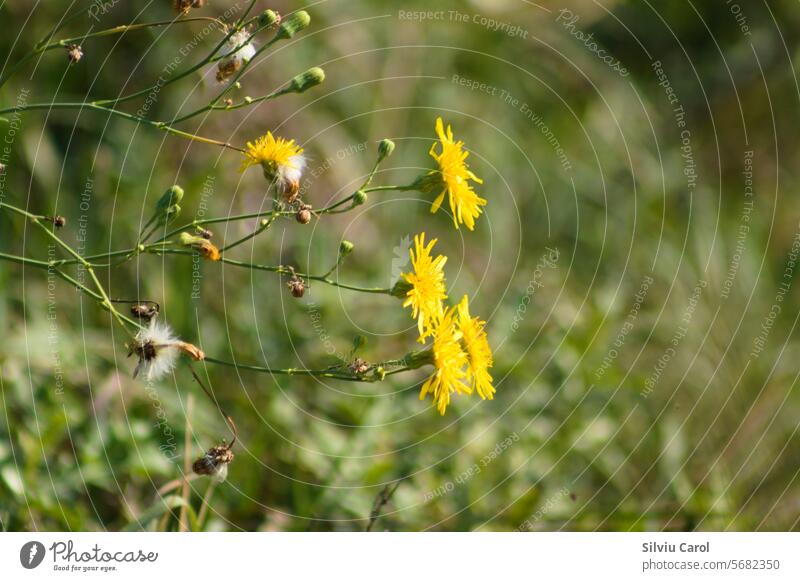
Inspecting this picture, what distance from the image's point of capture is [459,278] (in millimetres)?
2982

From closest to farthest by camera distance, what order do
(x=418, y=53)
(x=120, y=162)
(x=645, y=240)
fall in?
(x=120, y=162)
(x=645, y=240)
(x=418, y=53)

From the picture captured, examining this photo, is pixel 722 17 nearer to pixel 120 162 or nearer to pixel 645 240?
pixel 645 240

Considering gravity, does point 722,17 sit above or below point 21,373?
above

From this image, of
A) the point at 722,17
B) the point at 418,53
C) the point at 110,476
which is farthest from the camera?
the point at 722,17

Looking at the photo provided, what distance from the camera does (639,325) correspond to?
111 inches

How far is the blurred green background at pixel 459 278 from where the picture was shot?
2180 millimetres
